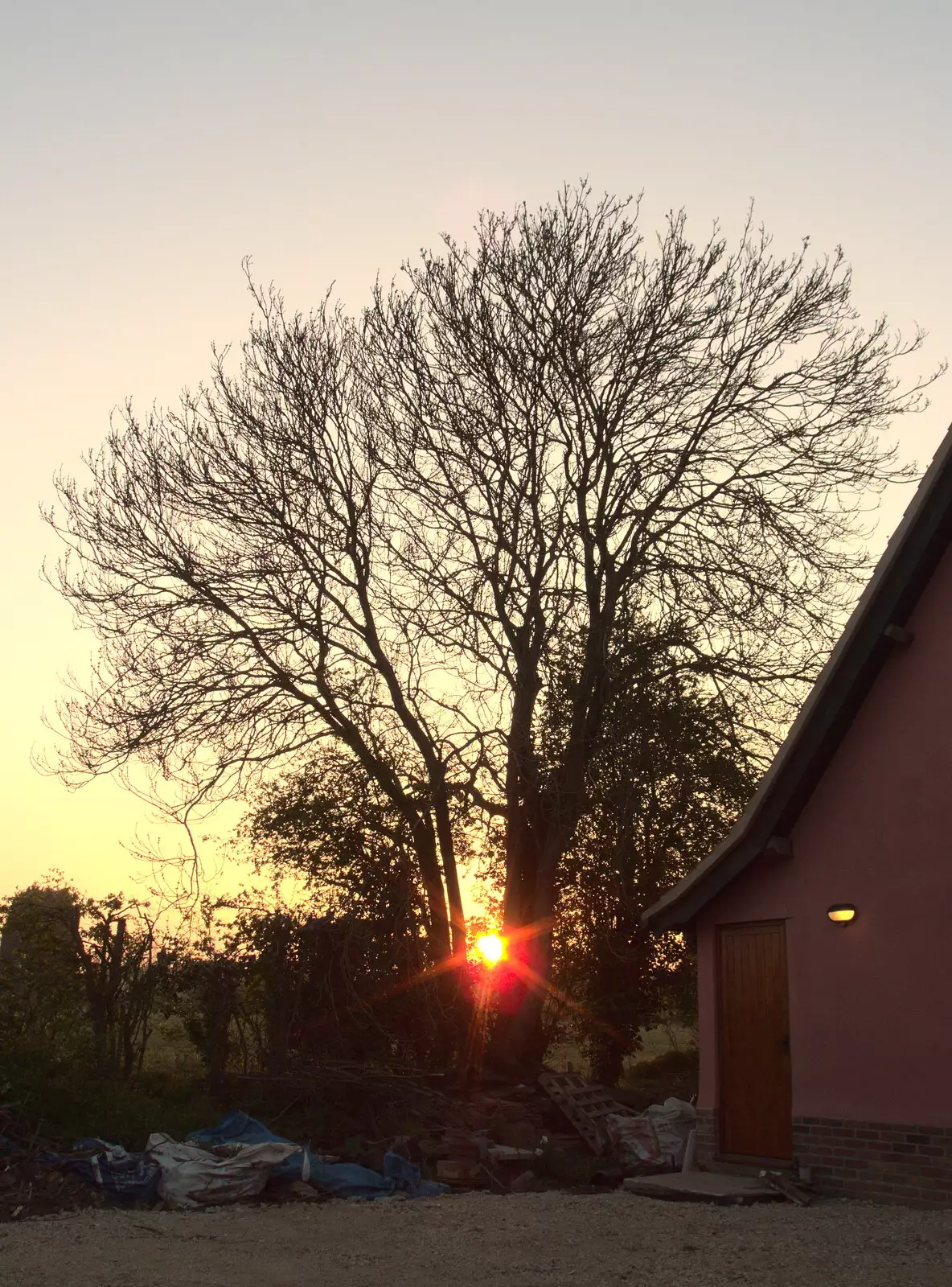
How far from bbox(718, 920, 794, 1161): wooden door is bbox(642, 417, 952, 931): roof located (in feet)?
2.28

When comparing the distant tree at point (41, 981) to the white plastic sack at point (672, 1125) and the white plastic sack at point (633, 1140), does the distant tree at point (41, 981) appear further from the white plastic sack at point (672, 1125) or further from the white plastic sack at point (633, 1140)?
the white plastic sack at point (672, 1125)

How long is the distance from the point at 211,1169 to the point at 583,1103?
5981 millimetres

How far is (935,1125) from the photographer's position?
32.6ft

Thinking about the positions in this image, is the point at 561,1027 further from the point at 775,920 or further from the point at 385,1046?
the point at 775,920

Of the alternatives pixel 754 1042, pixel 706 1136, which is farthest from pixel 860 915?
pixel 706 1136

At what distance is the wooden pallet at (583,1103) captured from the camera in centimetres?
1456

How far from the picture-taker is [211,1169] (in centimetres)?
1089

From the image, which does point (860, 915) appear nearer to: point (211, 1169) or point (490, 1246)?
point (490, 1246)

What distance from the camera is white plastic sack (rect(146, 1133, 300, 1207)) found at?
1066 cm

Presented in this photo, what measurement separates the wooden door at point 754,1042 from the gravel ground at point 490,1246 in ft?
4.48

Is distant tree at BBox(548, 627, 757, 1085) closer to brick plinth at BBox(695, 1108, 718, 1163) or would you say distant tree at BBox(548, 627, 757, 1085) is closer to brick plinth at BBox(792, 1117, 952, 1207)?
brick plinth at BBox(695, 1108, 718, 1163)

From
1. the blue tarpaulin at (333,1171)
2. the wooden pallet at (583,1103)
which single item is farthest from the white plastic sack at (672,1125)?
the blue tarpaulin at (333,1171)

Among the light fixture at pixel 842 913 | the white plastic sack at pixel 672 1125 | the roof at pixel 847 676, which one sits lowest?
the white plastic sack at pixel 672 1125

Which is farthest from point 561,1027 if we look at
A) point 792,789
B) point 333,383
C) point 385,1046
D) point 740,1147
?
point 333,383
